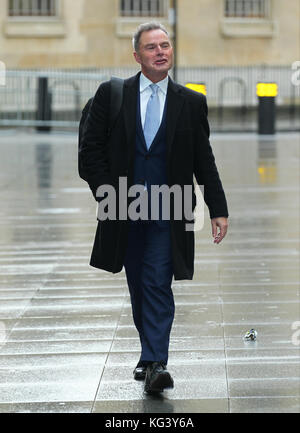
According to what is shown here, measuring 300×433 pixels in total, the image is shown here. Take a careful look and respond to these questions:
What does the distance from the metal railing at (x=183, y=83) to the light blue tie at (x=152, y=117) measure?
18187 mm

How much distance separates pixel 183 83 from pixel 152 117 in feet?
83.6

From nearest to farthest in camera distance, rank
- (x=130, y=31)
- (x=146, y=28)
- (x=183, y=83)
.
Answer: (x=146, y=28), (x=183, y=83), (x=130, y=31)

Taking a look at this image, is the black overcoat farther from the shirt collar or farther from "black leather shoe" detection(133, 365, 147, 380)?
"black leather shoe" detection(133, 365, 147, 380)

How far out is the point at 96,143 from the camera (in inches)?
231

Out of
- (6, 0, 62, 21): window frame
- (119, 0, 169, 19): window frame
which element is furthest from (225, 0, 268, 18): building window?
(6, 0, 62, 21): window frame

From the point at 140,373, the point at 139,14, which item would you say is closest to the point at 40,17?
the point at 139,14

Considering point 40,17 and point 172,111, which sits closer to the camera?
point 172,111

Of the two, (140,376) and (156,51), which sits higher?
(156,51)

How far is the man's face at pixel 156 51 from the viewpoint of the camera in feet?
19.0

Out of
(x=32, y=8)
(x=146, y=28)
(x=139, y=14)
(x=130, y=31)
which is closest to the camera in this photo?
(x=146, y=28)

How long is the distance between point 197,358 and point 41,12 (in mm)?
27755

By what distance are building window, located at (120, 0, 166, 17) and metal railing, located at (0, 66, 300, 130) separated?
1977 millimetres

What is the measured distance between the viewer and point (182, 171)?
19.3ft

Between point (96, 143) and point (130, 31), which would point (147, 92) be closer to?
point (96, 143)
